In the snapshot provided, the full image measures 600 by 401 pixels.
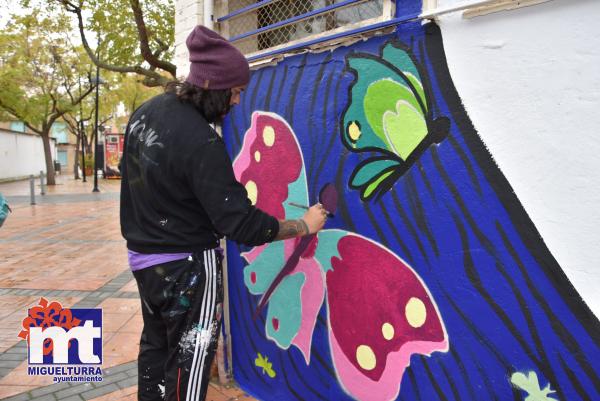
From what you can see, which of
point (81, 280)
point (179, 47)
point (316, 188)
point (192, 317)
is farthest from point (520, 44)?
point (81, 280)

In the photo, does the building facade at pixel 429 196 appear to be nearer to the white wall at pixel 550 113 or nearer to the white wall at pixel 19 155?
the white wall at pixel 550 113

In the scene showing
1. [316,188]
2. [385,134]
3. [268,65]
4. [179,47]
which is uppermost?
[179,47]

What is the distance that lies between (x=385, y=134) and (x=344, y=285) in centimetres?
76

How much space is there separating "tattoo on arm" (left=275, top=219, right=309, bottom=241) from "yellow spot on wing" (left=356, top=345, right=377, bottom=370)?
63 centimetres

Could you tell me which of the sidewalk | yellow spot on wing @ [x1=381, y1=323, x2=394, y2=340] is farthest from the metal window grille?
the sidewalk

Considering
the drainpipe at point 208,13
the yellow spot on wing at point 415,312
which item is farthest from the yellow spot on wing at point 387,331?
the drainpipe at point 208,13

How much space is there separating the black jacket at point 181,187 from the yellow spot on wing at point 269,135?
0.75 metres

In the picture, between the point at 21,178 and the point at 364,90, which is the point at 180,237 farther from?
the point at 21,178

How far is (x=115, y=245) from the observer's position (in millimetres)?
8148

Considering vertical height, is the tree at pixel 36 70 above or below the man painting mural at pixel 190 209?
above

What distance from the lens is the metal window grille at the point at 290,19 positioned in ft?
7.27

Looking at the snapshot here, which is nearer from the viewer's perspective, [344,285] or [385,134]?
[385,134]

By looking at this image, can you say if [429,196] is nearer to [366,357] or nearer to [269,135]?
[366,357]

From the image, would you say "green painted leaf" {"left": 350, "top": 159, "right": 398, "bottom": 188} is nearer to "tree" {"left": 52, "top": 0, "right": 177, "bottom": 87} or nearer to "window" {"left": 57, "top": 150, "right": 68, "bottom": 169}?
"tree" {"left": 52, "top": 0, "right": 177, "bottom": 87}
